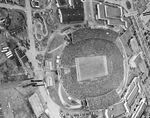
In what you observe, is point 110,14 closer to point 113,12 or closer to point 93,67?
point 113,12

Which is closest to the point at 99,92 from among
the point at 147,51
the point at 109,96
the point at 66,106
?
the point at 109,96

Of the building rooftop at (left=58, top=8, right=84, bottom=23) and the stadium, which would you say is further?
the stadium

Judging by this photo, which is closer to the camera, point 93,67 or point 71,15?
point 71,15

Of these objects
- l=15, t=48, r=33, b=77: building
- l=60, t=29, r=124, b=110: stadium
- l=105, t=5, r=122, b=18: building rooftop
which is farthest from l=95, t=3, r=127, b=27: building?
l=15, t=48, r=33, b=77: building

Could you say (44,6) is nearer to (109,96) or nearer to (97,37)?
(97,37)

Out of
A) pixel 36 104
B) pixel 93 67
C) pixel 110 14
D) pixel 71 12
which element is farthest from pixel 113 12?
pixel 36 104

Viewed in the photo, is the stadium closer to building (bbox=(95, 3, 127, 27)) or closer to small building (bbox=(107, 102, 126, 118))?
small building (bbox=(107, 102, 126, 118))

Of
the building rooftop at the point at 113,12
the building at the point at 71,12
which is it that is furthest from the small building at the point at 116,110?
the building at the point at 71,12
